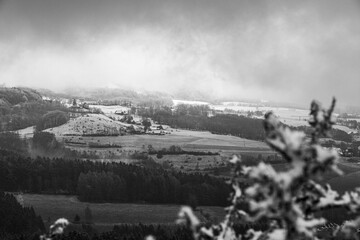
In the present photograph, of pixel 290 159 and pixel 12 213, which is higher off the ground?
pixel 290 159

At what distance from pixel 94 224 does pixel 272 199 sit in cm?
18015

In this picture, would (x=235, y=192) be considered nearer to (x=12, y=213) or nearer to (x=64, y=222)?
(x=64, y=222)

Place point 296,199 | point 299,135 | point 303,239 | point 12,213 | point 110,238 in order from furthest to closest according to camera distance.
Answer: point 12,213 → point 110,238 → point 303,239 → point 296,199 → point 299,135

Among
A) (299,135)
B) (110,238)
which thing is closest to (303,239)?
(299,135)

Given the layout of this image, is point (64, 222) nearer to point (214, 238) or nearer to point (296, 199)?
point (214, 238)

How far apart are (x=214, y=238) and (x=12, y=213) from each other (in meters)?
176

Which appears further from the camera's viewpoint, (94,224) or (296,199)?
(94,224)

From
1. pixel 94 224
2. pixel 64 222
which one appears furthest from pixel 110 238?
pixel 64 222

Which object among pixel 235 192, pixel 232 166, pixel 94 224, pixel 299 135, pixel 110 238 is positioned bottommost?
pixel 94 224

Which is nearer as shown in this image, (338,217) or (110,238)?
(110,238)

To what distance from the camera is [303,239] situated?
12570mm

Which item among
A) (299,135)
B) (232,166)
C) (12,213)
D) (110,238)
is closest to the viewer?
(299,135)

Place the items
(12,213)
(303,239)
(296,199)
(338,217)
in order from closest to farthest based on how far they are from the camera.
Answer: (296,199) → (303,239) → (12,213) → (338,217)

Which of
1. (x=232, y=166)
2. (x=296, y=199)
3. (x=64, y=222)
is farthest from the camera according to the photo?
(x=64, y=222)
